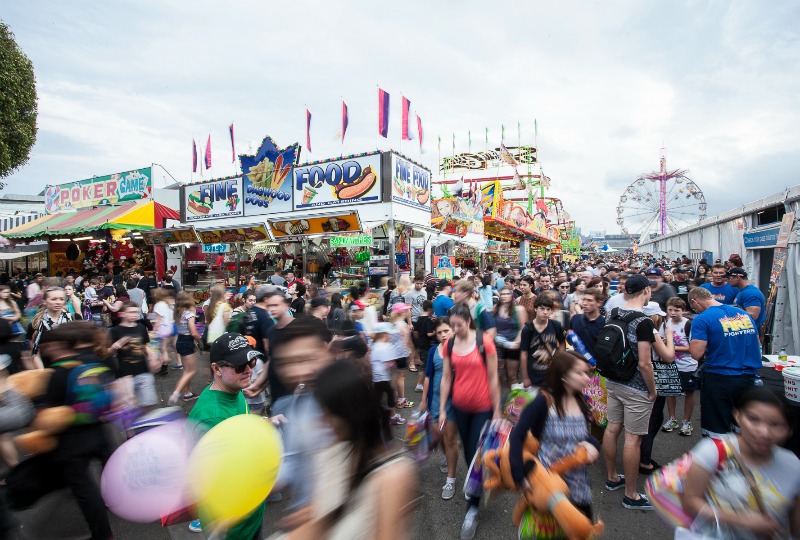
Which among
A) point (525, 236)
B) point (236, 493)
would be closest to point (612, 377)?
point (236, 493)

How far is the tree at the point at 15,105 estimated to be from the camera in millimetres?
12402

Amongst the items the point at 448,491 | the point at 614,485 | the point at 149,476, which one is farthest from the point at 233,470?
the point at 614,485

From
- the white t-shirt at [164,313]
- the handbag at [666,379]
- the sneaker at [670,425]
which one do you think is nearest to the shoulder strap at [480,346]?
the handbag at [666,379]

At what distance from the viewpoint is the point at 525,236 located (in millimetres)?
25906

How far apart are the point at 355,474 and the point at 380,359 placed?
345 centimetres

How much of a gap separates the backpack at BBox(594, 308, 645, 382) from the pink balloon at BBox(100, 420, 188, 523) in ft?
10.6

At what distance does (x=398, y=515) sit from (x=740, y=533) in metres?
1.54

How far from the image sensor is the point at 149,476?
76.5 inches

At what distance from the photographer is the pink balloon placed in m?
1.94

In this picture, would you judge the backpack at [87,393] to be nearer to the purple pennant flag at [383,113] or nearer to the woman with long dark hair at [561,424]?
the woman with long dark hair at [561,424]

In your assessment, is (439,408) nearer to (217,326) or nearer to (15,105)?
(217,326)

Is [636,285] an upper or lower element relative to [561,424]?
upper

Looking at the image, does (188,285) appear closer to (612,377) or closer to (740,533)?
(612,377)

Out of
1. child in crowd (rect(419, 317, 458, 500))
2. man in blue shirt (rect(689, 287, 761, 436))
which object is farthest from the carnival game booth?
man in blue shirt (rect(689, 287, 761, 436))
